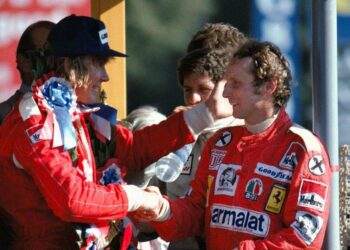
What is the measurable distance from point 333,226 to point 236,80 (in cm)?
87

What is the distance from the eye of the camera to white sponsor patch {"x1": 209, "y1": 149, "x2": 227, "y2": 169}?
3701 millimetres

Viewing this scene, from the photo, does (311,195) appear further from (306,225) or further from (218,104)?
(218,104)

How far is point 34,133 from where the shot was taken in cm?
337

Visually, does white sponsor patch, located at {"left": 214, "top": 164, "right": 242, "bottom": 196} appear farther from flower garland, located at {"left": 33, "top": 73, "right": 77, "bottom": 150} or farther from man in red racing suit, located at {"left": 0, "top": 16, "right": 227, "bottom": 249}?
flower garland, located at {"left": 33, "top": 73, "right": 77, "bottom": 150}

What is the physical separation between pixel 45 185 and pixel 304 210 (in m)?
0.91

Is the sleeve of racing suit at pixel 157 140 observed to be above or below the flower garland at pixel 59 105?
below

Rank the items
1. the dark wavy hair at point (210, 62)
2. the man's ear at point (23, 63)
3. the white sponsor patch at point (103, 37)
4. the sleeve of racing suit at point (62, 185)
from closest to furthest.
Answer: the sleeve of racing suit at point (62, 185) → the white sponsor patch at point (103, 37) → the dark wavy hair at point (210, 62) → the man's ear at point (23, 63)

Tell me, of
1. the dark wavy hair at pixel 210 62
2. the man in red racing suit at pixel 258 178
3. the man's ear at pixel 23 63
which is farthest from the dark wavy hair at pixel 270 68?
the man's ear at pixel 23 63

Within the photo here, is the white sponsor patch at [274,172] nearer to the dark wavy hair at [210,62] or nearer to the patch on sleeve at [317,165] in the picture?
the patch on sleeve at [317,165]

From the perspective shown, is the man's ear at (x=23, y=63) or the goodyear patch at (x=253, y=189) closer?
the goodyear patch at (x=253, y=189)

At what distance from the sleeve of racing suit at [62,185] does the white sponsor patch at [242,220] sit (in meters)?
0.38

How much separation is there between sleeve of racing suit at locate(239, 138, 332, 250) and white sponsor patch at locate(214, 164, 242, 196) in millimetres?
219

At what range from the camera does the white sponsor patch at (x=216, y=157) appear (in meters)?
3.70

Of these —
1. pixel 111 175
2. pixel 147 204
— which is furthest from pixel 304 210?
pixel 111 175
